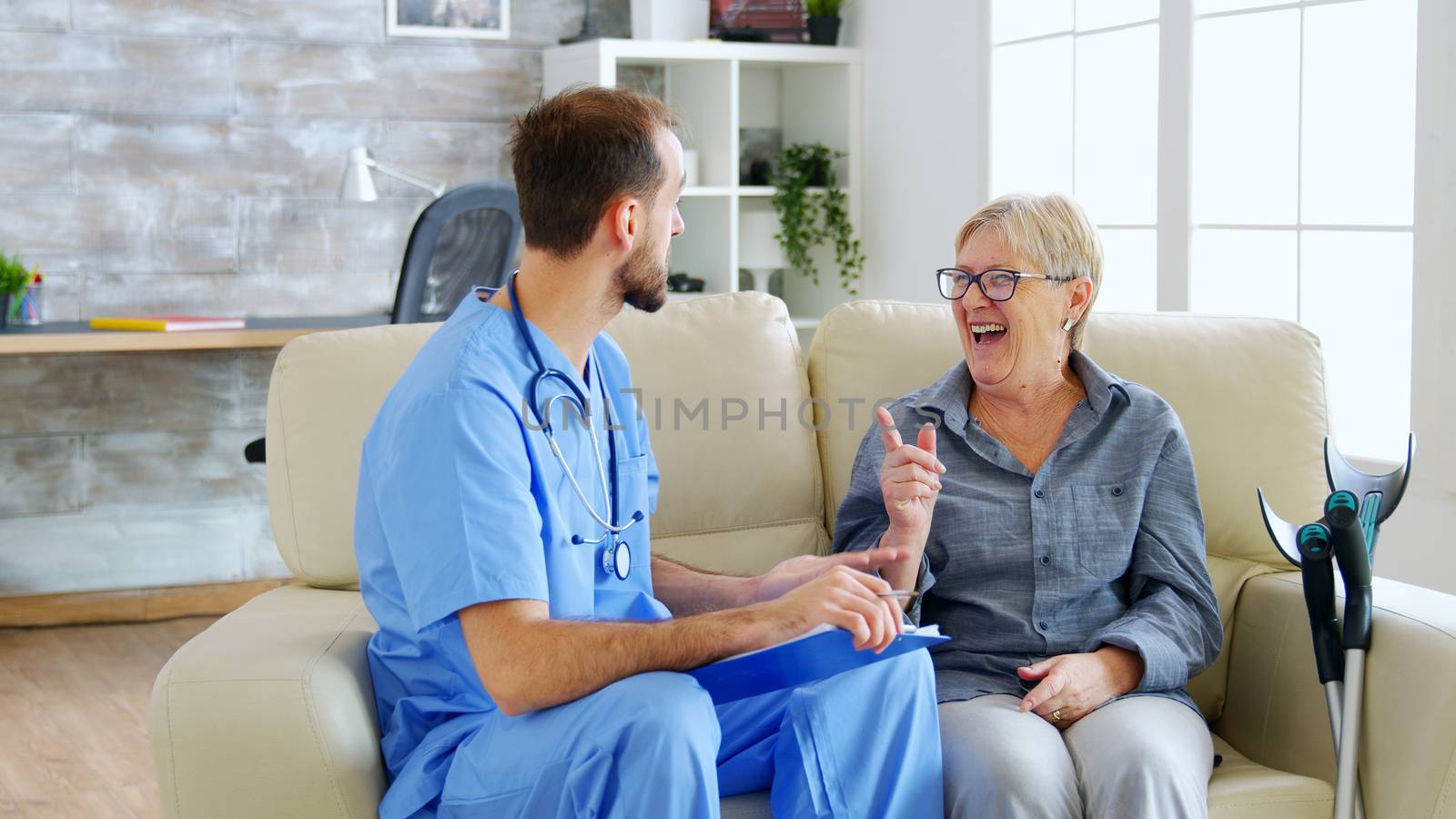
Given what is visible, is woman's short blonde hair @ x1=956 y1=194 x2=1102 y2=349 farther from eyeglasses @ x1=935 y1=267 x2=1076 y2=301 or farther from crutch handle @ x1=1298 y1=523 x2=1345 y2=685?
crutch handle @ x1=1298 y1=523 x2=1345 y2=685

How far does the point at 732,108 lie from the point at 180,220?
160 cm

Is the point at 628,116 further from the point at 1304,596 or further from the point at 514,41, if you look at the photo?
the point at 514,41

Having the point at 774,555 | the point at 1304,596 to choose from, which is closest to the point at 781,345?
the point at 774,555

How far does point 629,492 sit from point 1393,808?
38.8 inches

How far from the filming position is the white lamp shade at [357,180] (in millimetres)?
3943

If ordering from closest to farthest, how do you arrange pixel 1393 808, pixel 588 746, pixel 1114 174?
pixel 588 746
pixel 1393 808
pixel 1114 174

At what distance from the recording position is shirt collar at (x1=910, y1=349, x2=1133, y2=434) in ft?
6.31

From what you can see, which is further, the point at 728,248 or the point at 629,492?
the point at 728,248

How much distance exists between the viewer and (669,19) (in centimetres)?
429

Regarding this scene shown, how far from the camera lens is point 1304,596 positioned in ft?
5.77

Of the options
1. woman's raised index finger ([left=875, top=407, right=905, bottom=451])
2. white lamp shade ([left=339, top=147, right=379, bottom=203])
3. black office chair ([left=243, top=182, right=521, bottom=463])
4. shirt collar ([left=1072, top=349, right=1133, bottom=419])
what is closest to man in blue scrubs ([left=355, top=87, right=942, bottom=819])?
woman's raised index finger ([left=875, top=407, right=905, bottom=451])

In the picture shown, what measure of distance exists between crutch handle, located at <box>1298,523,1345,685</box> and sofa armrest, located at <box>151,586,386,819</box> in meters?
1.13

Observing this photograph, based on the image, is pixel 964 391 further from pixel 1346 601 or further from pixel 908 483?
pixel 1346 601

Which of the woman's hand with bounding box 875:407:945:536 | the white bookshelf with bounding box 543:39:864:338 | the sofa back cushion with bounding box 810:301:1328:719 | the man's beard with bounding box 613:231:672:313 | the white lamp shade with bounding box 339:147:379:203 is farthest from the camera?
the white bookshelf with bounding box 543:39:864:338
